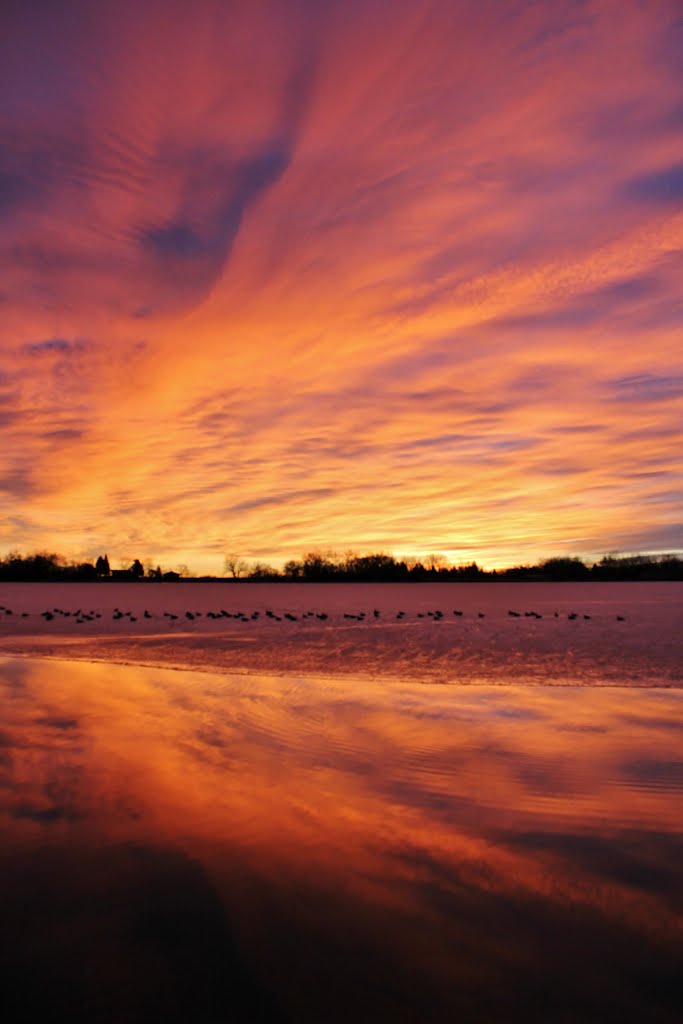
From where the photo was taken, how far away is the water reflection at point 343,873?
335 cm

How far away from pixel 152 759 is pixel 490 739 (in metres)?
4.64

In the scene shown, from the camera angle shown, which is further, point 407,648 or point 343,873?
point 407,648

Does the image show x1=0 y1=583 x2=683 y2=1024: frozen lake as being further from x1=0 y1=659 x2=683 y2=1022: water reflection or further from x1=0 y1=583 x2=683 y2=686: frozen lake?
x1=0 y1=583 x2=683 y2=686: frozen lake

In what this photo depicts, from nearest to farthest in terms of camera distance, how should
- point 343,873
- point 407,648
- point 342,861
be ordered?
point 343,873
point 342,861
point 407,648

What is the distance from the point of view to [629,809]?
5.87m

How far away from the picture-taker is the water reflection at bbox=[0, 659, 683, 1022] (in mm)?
3354

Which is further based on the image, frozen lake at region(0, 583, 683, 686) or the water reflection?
frozen lake at region(0, 583, 683, 686)

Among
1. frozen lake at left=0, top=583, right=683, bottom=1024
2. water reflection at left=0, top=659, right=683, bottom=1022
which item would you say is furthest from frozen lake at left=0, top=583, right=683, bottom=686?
water reflection at left=0, top=659, right=683, bottom=1022

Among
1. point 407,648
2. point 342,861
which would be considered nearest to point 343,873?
point 342,861

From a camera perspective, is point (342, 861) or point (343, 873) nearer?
point (343, 873)

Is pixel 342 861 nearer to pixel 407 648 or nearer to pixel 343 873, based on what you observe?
pixel 343 873

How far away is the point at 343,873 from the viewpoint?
4.70 metres

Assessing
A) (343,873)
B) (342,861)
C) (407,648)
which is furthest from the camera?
(407,648)

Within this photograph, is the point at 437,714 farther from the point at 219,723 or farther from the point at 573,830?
the point at 573,830
